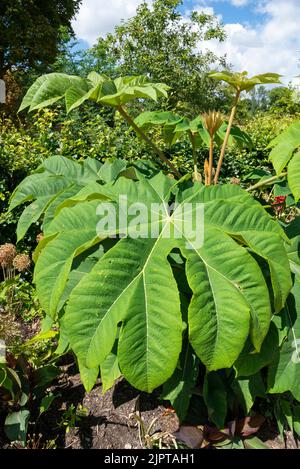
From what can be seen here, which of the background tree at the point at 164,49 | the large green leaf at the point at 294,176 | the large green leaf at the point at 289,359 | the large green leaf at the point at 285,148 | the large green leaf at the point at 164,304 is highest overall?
the background tree at the point at 164,49

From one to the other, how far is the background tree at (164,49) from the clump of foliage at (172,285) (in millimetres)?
9738

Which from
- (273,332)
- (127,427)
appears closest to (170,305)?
(273,332)

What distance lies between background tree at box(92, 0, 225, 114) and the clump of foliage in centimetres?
974

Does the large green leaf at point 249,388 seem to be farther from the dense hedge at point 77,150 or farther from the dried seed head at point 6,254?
the dense hedge at point 77,150

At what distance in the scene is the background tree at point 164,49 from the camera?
427 inches

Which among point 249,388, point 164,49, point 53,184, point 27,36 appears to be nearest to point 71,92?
point 53,184

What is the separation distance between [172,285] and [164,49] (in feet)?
37.1

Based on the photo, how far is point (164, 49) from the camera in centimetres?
1105

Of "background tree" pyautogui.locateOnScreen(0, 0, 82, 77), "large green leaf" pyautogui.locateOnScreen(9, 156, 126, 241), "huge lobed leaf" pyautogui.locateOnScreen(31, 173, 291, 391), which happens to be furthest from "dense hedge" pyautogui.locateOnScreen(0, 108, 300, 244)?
"background tree" pyautogui.locateOnScreen(0, 0, 82, 77)

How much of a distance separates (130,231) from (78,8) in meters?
19.0

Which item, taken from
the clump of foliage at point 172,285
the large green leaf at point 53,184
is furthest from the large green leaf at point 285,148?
the large green leaf at point 53,184

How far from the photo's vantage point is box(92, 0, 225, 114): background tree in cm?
1084

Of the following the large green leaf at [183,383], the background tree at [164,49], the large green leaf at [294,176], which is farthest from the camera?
the background tree at [164,49]

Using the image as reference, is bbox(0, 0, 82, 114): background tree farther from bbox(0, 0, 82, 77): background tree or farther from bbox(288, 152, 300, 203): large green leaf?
bbox(288, 152, 300, 203): large green leaf
